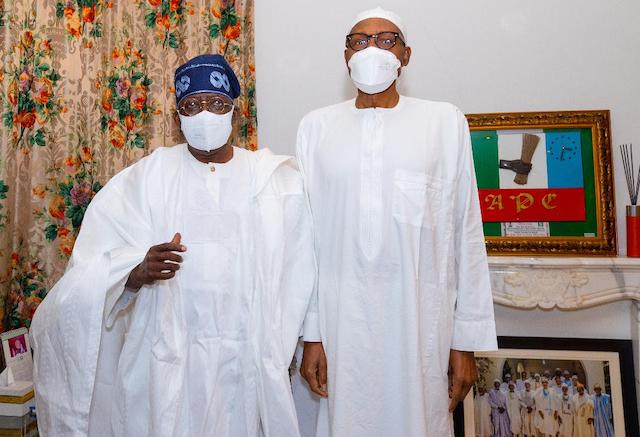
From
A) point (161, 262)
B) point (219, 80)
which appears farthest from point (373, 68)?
point (161, 262)

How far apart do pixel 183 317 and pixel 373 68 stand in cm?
91

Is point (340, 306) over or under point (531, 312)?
over

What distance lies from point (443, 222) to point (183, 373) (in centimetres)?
85

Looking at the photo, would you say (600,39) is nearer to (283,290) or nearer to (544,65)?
(544,65)

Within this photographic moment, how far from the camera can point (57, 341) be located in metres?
1.27

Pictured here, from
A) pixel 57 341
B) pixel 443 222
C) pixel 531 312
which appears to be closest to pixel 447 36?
pixel 443 222

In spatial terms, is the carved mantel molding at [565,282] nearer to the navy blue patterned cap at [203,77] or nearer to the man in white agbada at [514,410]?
the man in white agbada at [514,410]

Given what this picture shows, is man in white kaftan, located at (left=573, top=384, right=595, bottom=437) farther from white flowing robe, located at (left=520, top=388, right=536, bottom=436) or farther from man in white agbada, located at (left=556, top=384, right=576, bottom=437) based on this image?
white flowing robe, located at (left=520, top=388, right=536, bottom=436)

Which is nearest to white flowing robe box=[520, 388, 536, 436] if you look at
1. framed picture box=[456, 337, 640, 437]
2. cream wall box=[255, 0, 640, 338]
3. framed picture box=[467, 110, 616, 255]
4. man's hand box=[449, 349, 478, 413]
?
framed picture box=[456, 337, 640, 437]

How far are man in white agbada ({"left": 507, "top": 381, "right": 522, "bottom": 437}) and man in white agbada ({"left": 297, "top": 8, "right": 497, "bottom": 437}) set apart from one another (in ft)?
2.75

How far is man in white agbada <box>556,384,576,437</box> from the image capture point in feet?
6.41

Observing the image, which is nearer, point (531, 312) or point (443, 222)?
point (443, 222)

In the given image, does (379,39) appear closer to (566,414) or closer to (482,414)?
(482,414)

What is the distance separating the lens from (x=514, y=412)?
6.55 ft
